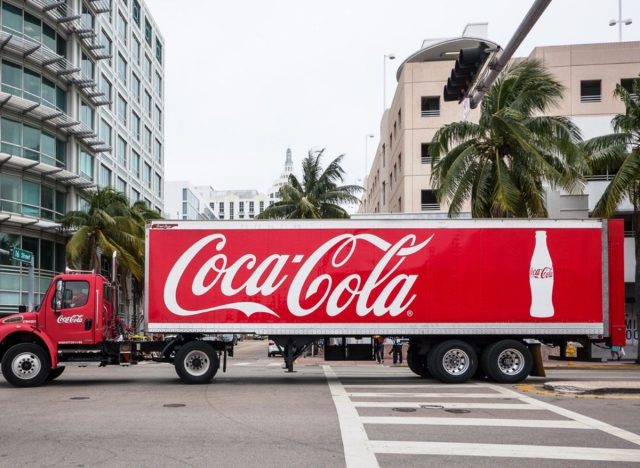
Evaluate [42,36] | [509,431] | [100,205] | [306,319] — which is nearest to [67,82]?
[42,36]

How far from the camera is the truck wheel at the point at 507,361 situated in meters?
16.1

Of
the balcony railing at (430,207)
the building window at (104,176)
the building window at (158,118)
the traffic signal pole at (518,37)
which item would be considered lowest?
the traffic signal pole at (518,37)

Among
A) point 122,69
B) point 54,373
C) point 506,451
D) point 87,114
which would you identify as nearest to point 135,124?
point 122,69

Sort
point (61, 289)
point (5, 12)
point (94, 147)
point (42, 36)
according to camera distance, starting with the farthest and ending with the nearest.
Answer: point (94, 147) < point (42, 36) < point (5, 12) < point (61, 289)

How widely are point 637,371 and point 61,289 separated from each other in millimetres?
19773

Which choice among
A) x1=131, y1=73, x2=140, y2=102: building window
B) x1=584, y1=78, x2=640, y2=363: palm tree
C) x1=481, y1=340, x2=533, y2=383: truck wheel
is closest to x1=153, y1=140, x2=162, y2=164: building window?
x1=131, y1=73, x2=140, y2=102: building window

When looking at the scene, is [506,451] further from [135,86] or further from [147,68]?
[147,68]

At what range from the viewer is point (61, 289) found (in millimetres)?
15898

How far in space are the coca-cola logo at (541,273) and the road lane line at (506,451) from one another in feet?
26.1

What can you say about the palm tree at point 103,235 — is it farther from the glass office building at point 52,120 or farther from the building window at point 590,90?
the building window at point 590,90

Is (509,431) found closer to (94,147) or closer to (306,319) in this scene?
(306,319)

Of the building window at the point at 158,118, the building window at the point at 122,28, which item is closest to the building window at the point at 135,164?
the building window at the point at 158,118

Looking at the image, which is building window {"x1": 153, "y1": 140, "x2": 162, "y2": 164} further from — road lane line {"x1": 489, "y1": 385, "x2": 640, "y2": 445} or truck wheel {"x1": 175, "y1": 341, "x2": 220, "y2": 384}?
road lane line {"x1": 489, "y1": 385, "x2": 640, "y2": 445}

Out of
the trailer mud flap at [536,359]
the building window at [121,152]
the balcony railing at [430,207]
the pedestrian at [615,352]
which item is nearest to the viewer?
the trailer mud flap at [536,359]
